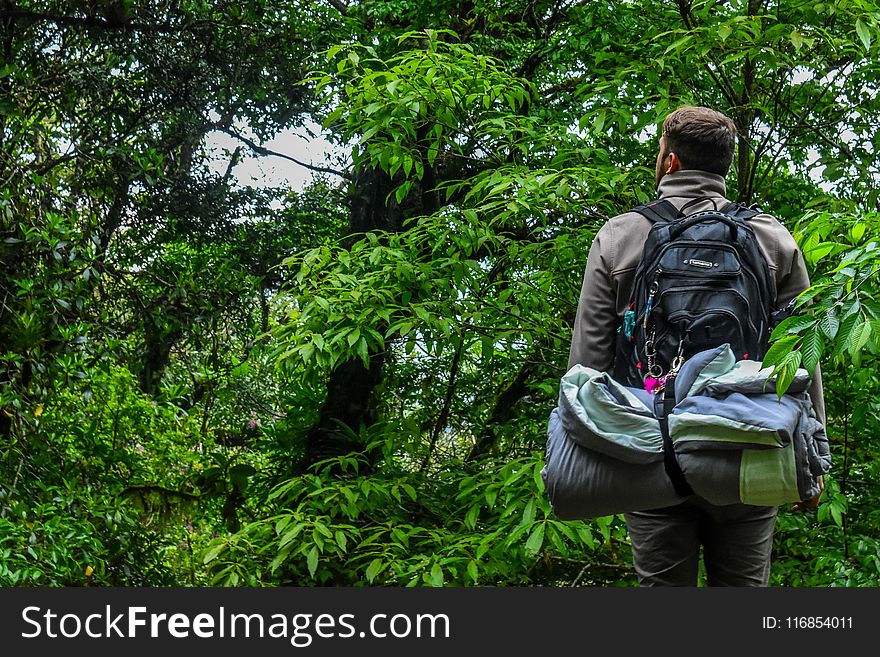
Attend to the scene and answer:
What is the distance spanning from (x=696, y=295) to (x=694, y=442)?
0.31 metres

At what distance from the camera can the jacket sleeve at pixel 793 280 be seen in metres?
2.12

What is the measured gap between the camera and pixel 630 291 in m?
2.14

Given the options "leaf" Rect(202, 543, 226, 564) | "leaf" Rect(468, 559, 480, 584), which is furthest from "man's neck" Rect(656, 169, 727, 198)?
"leaf" Rect(202, 543, 226, 564)

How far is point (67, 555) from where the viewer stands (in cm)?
427

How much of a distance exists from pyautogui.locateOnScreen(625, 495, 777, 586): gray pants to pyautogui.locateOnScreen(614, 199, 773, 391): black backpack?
280 millimetres

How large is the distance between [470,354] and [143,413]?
3356mm

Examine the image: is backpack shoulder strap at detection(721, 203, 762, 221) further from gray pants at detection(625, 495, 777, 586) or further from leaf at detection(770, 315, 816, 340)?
gray pants at detection(625, 495, 777, 586)

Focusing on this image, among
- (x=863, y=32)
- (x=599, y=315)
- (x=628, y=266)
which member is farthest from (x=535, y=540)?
(x=863, y=32)

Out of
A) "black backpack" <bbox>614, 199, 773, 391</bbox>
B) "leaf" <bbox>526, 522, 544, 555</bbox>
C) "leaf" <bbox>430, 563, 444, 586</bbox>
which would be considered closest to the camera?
"black backpack" <bbox>614, 199, 773, 391</bbox>

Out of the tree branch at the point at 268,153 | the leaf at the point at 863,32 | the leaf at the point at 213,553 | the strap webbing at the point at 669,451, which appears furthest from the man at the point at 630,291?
the tree branch at the point at 268,153

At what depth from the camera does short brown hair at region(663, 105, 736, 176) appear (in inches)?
85.7

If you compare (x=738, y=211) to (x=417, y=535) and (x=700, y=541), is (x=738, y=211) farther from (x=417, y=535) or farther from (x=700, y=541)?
(x=417, y=535)

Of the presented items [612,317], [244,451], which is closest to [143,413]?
[244,451]

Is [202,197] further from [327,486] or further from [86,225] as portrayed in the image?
[327,486]
